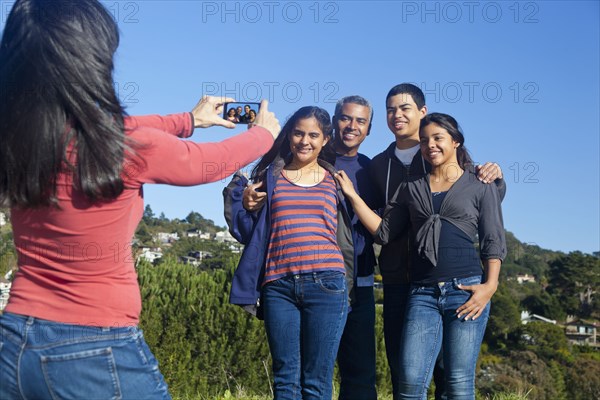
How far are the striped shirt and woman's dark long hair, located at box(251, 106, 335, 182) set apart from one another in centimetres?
22

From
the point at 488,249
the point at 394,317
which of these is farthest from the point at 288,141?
the point at 488,249

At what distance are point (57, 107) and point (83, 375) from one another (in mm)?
665

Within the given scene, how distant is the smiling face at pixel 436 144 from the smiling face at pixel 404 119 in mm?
382

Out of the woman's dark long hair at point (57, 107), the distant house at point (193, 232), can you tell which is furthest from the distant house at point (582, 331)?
the woman's dark long hair at point (57, 107)

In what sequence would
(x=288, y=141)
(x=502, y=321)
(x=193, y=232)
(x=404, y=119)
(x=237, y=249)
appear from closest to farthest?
1. (x=288, y=141)
2. (x=404, y=119)
3. (x=237, y=249)
4. (x=502, y=321)
5. (x=193, y=232)

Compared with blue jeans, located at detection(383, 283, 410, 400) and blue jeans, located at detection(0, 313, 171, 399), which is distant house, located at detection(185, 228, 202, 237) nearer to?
blue jeans, located at detection(383, 283, 410, 400)

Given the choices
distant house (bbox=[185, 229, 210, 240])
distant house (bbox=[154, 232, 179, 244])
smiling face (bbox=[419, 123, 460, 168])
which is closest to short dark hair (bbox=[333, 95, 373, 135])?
smiling face (bbox=[419, 123, 460, 168])

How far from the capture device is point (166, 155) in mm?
1938

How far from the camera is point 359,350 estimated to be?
4.32 meters

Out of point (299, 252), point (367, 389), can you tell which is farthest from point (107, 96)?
point (367, 389)

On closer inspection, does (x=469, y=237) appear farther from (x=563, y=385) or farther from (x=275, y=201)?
(x=563, y=385)

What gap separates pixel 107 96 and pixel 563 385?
4155cm

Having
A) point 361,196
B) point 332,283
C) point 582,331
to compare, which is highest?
point 361,196

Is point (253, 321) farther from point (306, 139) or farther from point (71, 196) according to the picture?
point (71, 196)
